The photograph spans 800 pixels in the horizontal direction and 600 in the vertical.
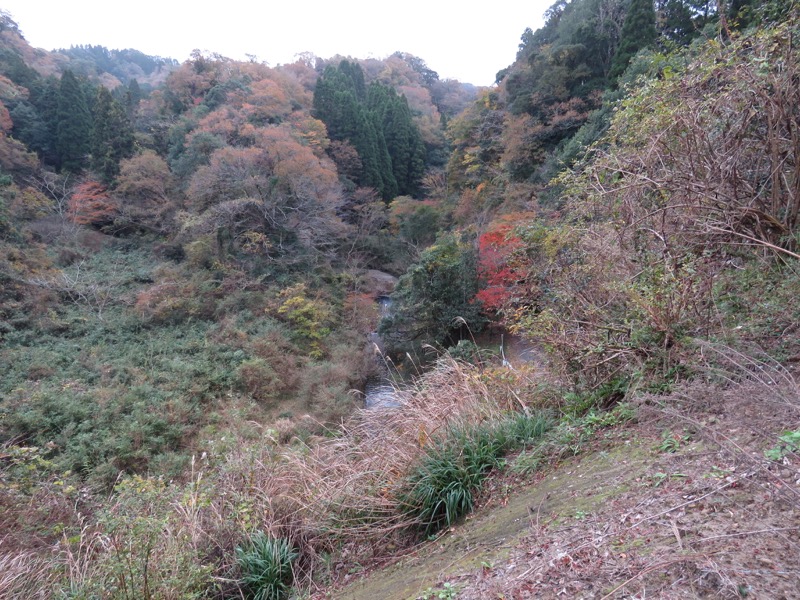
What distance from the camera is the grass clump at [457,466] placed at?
3.12 metres

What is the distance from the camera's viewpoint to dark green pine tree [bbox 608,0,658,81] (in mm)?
15320

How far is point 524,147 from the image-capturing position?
731 inches

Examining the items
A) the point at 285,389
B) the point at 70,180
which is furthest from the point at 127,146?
the point at 285,389

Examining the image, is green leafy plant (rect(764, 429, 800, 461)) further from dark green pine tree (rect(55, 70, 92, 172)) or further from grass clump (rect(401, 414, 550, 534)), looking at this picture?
dark green pine tree (rect(55, 70, 92, 172))

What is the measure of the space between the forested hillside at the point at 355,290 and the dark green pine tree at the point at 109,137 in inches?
5.3

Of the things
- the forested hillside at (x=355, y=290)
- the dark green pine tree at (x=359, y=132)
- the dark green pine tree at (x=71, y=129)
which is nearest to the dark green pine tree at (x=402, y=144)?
the forested hillside at (x=355, y=290)

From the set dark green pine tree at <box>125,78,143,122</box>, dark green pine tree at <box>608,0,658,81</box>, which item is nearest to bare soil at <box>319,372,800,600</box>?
dark green pine tree at <box>608,0,658,81</box>

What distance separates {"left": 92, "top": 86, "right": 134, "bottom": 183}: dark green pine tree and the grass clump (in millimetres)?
24307

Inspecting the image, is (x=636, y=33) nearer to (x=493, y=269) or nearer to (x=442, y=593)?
(x=493, y=269)

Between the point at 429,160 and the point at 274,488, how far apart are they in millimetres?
30645

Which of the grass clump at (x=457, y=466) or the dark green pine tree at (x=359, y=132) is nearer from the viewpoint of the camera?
the grass clump at (x=457, y=466)

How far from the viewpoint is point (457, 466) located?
3227 millimetres

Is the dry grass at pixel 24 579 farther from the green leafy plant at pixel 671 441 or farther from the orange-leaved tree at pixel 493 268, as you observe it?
the orange-leaved tree at pixel 493 268

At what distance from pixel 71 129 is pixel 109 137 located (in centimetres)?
215
